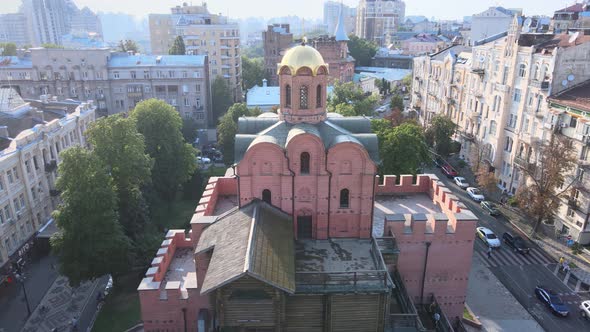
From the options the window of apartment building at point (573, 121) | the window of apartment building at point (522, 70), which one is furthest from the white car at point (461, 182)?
the window of apartment building at point (573, 121)

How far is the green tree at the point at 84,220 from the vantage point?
32.0 m

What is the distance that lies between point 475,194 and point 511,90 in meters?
13.9

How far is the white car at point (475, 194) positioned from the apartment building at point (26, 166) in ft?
164

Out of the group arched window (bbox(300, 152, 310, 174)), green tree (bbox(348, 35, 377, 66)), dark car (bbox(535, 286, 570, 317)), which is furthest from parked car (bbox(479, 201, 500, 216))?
green tree (bbox(348, 35, 377, 66))

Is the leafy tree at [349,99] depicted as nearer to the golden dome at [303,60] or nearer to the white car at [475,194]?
the white car at [475,194]

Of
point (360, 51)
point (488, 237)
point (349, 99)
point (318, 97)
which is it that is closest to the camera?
point (318, 97)

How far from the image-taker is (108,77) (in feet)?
250

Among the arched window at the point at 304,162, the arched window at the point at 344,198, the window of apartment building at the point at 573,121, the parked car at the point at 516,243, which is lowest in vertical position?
the parked car at the point at 516,243

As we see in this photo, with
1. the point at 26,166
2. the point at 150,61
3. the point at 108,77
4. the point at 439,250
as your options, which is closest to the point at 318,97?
the point at 439,250

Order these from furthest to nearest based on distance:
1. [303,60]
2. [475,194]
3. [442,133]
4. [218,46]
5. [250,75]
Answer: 1. [250,75]
2. [218,46]
3. [442,133]
4. [475,194]
5. [303,60]

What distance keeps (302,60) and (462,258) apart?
52.6ft

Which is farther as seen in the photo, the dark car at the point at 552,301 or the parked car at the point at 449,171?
the parked car at the point at 449,171

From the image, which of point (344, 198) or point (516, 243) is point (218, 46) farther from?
point (344, 198)

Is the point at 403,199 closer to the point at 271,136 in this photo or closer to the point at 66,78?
the point at 271,136
